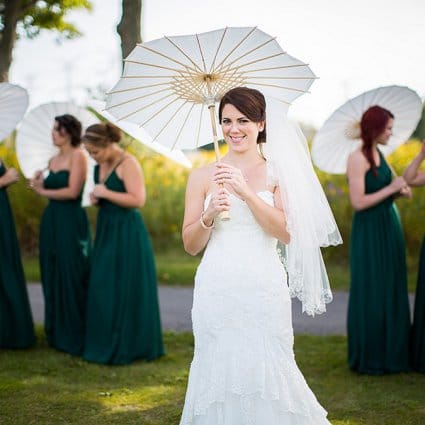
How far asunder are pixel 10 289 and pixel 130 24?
9.37ft

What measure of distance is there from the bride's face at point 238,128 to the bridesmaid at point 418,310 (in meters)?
2.68

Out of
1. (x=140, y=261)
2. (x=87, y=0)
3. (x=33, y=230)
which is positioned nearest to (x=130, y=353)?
(x=140, y=261)

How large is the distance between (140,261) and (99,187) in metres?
0.80

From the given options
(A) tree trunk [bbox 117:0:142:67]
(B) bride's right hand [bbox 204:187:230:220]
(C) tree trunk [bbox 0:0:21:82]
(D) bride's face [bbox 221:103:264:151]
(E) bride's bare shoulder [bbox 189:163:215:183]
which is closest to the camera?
(B) bride's right hand [bbox 204:187:230:220]

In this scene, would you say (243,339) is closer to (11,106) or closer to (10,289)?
(11,106)

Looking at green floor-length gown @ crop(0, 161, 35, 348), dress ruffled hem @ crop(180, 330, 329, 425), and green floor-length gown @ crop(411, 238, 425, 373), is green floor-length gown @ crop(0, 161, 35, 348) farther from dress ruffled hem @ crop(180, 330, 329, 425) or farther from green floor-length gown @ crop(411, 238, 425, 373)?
dress ruffled hem @ crop(180, 330, 329, 425)

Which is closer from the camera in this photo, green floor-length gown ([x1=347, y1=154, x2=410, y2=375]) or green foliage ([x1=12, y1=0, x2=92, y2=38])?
green floor-length gown ([x1=347, y1=154, x2=410, y2=375])

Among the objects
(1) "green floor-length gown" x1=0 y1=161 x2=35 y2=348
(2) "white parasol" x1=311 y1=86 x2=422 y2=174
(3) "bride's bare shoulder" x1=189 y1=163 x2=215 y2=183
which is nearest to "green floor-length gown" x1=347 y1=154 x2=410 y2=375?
(2) "white parasol" x1=311 y1=86 x2=422 y2=174

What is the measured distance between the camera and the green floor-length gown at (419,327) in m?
6.65

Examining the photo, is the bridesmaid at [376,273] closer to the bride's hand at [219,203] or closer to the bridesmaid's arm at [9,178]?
the bride's hand at [219,203]

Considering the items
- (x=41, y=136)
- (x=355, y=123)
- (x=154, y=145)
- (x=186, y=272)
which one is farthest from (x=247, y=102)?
(x=186, y=272)

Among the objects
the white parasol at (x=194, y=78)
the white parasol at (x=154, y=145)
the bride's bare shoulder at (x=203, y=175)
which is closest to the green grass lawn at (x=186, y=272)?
the white parasol at (x=154, y=145)

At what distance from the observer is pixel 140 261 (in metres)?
7.37

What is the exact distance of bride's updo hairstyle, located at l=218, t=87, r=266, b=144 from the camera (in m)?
4.32
